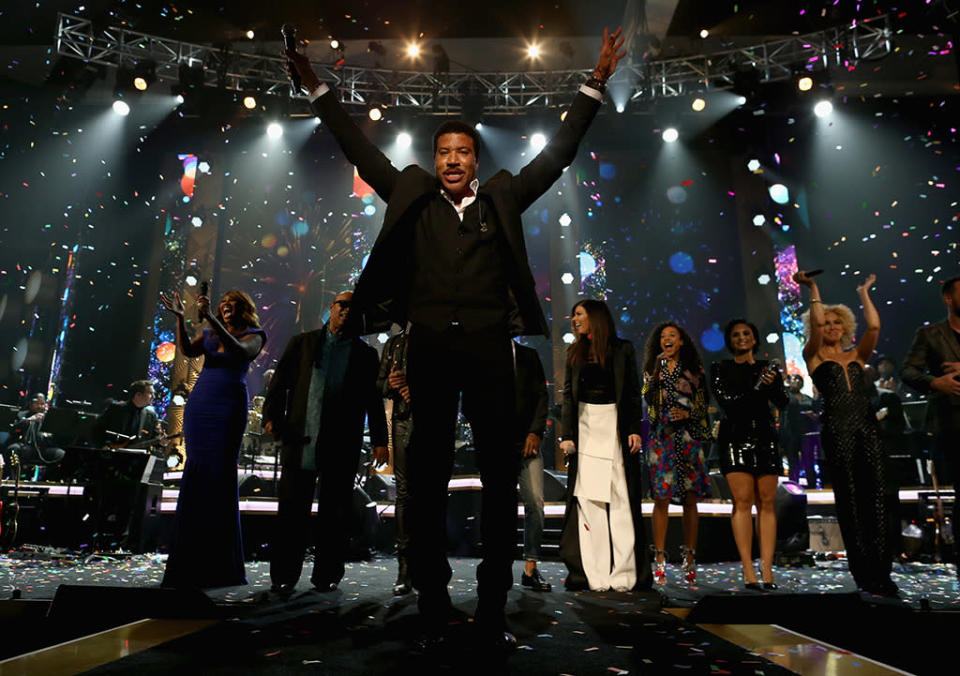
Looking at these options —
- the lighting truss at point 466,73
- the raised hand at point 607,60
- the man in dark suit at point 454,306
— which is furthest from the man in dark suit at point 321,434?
the lighting truss at point 466,73

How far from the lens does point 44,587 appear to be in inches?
146

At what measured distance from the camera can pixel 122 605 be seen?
8.73 ft

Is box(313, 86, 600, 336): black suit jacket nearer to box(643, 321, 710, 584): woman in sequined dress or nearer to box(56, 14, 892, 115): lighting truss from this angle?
box(643, 321, 710, 584): woman in sequined dress

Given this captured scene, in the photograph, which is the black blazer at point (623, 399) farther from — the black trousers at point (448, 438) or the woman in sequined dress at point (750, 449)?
the black trousers at point (448, 438)

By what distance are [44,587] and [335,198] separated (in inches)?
423

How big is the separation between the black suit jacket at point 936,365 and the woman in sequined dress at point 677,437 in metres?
1.32

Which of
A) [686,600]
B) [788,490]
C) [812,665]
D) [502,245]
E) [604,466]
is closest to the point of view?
[812,665]

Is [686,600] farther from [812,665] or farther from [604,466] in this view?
[812,665]

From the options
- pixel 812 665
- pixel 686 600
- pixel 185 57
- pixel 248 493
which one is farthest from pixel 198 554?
pixel 185 57

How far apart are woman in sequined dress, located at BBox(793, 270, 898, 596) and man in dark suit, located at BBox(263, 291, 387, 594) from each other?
2.80 m

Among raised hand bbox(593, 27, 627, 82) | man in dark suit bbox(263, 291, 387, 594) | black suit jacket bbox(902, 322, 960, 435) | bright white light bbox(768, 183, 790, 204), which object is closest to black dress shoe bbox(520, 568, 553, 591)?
man in dark suit bbox(263, 291, 387, 594)

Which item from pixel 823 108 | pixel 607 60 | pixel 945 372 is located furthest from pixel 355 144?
pixel 823 108

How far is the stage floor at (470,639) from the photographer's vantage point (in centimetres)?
177

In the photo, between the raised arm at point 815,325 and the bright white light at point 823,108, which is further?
the bright white light at point 823,108
